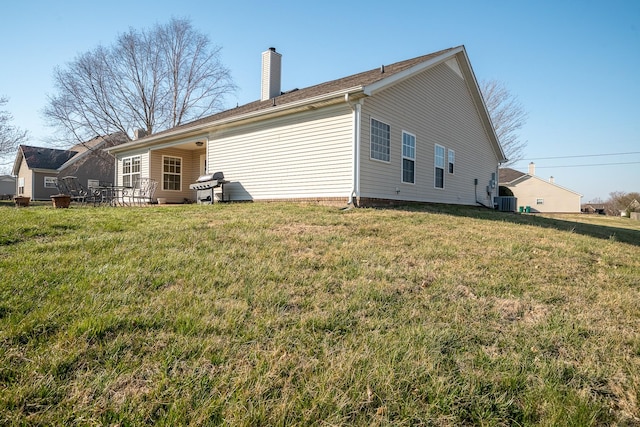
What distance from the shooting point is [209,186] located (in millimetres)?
11352

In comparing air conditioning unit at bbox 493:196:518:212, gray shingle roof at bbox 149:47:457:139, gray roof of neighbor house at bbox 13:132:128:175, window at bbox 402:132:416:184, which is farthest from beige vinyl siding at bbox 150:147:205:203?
gray roof of neighbor house at bbox 13:132:128:175

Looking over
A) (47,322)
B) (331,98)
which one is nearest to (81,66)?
(331,98)

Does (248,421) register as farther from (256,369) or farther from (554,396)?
(554,396)

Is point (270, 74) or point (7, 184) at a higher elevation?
point (270, 74)

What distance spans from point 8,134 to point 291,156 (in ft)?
75.1

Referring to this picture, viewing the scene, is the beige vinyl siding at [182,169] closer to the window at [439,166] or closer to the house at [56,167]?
the window at [439,166]

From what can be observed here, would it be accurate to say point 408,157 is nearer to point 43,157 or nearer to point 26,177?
point 43,157

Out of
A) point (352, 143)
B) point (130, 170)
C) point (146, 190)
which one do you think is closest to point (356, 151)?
point (352, 143)

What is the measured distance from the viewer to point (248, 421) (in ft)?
5.26

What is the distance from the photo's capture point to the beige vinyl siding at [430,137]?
9.30 m

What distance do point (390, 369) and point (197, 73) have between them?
27340 millimetres

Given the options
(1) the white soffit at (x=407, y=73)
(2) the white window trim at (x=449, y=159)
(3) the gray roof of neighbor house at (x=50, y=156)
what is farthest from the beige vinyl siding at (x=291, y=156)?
(3) the gray roof of neighbor house at (x=50, y=156)

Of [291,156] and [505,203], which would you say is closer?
[291,156]

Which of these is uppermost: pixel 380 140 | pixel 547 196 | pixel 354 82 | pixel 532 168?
pixel 532 168
